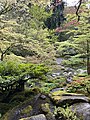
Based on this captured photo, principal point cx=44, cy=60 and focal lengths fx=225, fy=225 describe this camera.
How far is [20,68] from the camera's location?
5.53 metres

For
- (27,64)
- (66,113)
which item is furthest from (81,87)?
(66,113)

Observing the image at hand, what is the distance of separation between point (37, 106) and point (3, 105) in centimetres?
97

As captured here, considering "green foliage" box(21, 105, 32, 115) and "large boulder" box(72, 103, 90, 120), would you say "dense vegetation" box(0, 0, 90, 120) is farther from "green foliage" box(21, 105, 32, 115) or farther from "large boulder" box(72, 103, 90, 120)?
"large boulder" box(72, 103, 90, 120)

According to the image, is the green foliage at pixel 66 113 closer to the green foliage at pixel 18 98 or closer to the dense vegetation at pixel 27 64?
the dense vegetation at pixel 27 64

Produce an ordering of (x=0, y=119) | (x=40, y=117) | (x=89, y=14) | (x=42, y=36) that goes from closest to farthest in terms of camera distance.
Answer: (x=40, y=117), (x=0, y=119), (x=89, y=14), (x=42, y=36)

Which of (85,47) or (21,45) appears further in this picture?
(85,47)

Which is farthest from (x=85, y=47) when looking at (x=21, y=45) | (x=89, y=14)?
(x=21, y=45)

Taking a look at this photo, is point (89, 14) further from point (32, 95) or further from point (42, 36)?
point (32, 95)

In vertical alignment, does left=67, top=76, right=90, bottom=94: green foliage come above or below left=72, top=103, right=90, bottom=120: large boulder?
below

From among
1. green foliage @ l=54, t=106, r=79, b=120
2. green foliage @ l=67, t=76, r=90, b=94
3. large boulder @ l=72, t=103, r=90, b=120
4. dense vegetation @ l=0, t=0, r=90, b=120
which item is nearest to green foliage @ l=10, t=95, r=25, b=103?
dense vegetation @ l=0, t=0, r=90, b=120

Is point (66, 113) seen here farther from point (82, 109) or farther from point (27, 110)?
point (27, 110)

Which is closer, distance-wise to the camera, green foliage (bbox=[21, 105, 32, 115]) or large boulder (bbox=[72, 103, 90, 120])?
large boulder (bbox=[72, 103, 90, 120])

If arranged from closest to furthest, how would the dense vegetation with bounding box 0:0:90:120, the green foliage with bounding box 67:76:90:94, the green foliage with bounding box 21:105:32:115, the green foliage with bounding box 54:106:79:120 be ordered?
the green foliage with bounding box 54:106:79:120 < the green foliage with bounding box 21:105:32:115 < the dense vegetation with bounding box 0:0:90:120 < the green foliage with bounding box 67:76:90:94

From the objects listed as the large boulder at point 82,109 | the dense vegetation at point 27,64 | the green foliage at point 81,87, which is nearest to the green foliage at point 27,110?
the dense vegetation at point 27,64
